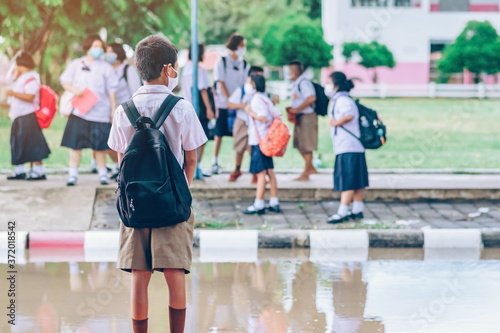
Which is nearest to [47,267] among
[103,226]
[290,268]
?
[103,226]

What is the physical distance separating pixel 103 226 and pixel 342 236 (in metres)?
2.34

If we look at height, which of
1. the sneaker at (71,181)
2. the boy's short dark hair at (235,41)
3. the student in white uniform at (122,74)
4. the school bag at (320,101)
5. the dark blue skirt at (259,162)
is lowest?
the sneaker at (71,181)

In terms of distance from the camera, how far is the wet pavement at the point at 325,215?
27.2ft

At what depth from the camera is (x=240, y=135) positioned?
10180 mm

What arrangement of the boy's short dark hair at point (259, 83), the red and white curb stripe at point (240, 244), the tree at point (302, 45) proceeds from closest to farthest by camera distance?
the red and white curb stripe at point (240, 244), the boy's short dark hair at point (259, 83), the tree at point (302, 45)

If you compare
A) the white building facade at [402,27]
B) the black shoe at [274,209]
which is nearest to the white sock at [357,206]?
the black shoe at [274,209]

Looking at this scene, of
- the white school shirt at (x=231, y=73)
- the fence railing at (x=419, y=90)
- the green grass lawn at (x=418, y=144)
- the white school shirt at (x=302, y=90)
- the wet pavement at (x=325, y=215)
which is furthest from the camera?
the fence railing at (x=419, y=90)

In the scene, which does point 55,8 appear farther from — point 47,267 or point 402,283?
point 402,283

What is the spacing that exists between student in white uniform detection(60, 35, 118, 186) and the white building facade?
31.3 m

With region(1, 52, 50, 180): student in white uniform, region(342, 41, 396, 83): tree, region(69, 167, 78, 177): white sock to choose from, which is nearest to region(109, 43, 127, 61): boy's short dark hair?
region(1, 52, 50, 180): student in white uniform

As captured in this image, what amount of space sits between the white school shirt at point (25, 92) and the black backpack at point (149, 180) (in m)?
5.69

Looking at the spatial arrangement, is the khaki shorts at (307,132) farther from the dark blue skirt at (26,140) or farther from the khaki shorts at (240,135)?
the dark blue skirt at (26,140)

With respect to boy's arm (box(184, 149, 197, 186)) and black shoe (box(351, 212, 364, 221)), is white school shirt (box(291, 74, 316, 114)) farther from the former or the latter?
boy's arm (box(184, 149, 197, 186))

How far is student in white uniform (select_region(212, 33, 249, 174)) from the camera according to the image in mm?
10336
